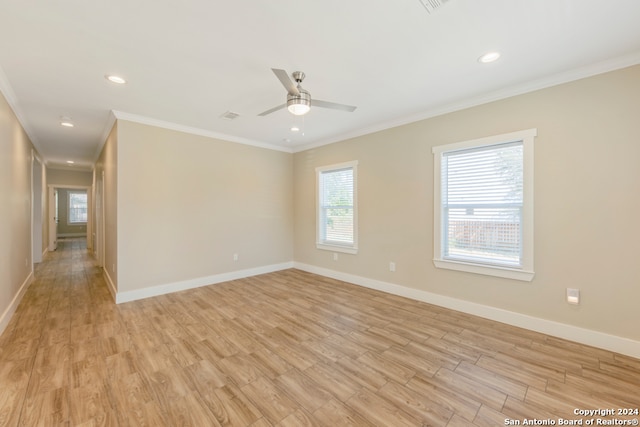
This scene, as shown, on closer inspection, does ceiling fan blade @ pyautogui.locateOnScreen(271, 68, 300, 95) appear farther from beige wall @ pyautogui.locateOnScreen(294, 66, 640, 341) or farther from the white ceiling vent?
beige wall @ pyautogui.locateOnScreen(294, 66, 640, 341)

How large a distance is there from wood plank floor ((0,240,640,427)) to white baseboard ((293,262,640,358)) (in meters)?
0.10

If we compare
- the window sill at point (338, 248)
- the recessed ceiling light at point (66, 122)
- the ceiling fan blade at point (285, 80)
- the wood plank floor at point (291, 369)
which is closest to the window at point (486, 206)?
the wood plank floor at point (291, 369)

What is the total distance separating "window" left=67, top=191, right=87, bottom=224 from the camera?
12279 millimetres

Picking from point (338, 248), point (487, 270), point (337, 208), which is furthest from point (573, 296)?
point (337, 208)

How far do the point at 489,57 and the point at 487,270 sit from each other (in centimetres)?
231

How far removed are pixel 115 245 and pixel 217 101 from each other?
2.68 meters

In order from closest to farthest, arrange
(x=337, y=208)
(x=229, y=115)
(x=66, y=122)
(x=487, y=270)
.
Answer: (x=487, y=270) < (x=229, y=115) < (x=66, y=122) < (x=337, y=208)

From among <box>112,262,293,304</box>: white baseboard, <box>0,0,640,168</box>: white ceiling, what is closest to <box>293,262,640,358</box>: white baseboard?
<box>112,262,293,304</box>: white baseboard

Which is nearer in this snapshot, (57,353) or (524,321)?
(57,353)

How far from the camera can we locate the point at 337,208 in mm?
5195

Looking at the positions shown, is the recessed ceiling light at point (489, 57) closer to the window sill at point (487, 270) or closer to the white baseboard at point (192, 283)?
the window sill at point (487, 270)

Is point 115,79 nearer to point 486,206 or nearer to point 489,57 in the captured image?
point 489,57

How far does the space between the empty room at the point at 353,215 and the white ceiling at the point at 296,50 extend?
0.02 m

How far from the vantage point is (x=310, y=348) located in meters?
2.58
